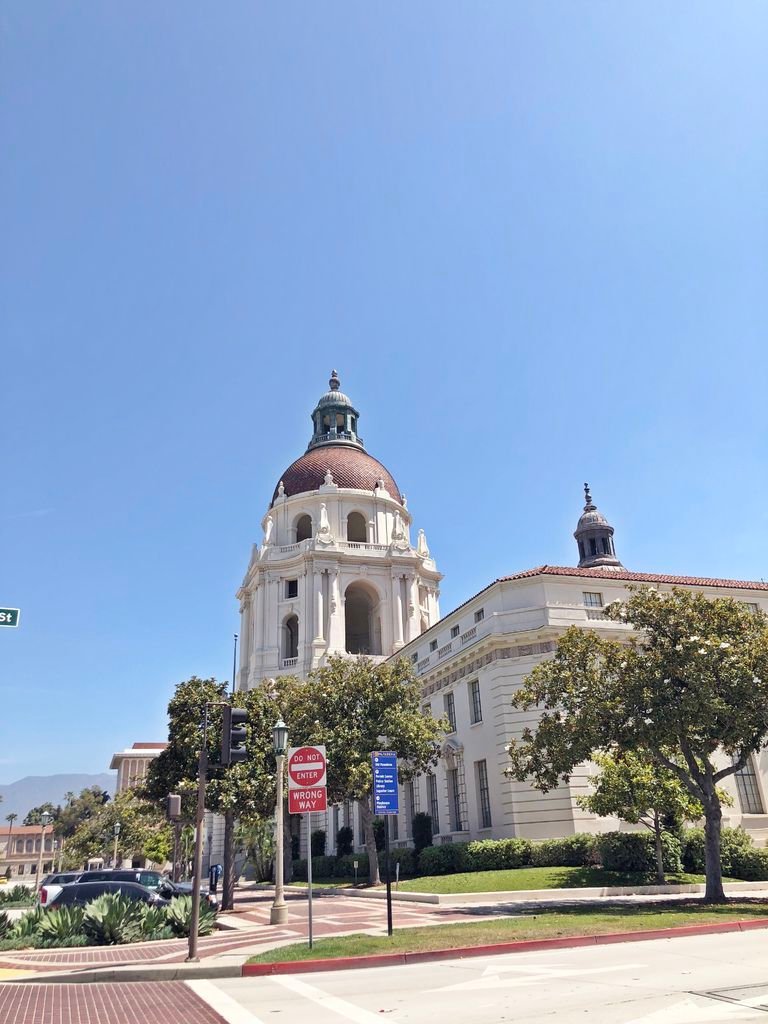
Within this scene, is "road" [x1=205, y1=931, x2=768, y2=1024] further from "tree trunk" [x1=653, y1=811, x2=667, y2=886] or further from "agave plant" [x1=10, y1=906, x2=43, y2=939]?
"tree trunk" [x1=653, y1=811, x2=667, y2=886]

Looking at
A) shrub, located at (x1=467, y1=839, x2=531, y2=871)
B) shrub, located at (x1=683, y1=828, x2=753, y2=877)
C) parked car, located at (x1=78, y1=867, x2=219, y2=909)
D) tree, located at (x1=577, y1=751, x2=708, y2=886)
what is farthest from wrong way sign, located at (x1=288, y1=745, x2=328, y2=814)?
shrub, located at (x1=683, y1=828, x2=753, y2=877)

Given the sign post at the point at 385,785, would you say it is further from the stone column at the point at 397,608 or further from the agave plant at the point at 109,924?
the stone column at the point at 397,608

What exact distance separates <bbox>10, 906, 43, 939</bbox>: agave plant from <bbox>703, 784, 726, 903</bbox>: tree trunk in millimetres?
17579

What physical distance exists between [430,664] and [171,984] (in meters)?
32.4

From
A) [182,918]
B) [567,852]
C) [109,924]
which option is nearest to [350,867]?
[567,852]

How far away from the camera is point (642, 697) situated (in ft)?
72.3

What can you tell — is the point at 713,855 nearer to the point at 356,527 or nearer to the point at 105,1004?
the point at 105,1004

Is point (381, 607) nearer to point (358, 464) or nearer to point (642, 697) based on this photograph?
point (358, 464)

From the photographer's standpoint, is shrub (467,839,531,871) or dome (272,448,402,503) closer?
shrub (467,839,531,871)

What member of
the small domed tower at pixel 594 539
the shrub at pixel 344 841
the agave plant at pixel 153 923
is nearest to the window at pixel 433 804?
the shrub at pixel 344 841

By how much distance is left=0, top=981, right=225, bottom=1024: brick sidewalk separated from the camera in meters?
10.4

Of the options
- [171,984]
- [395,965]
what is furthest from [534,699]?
[171,984]

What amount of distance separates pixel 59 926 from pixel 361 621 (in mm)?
53778

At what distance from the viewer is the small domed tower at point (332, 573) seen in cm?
6294
